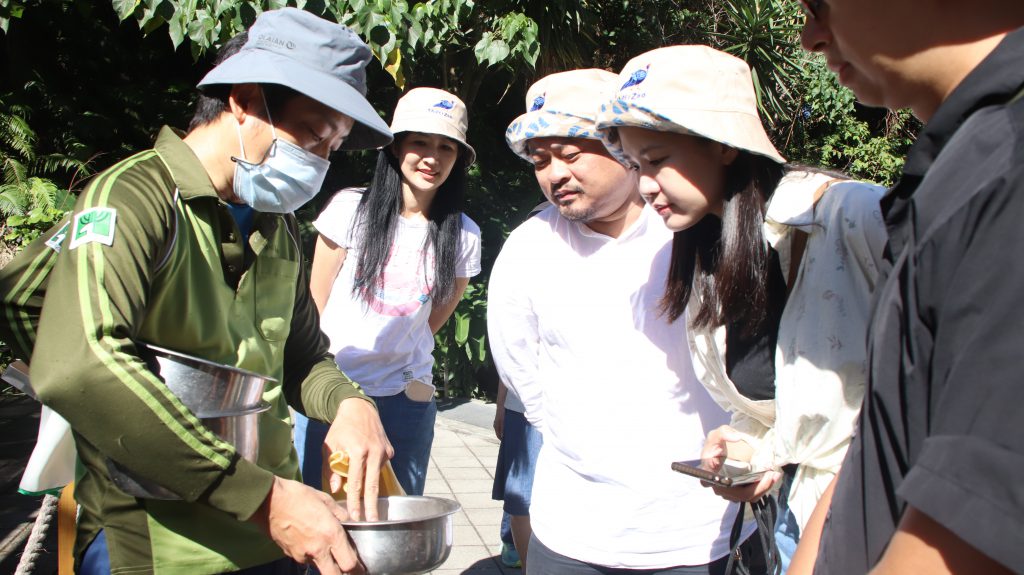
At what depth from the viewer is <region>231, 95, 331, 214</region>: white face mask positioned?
1876 mm

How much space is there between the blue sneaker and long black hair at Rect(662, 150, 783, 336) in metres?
2.84

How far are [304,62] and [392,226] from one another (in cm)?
182

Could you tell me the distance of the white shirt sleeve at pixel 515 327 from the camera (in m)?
2.75

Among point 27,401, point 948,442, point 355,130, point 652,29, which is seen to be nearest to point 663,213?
point 355,130

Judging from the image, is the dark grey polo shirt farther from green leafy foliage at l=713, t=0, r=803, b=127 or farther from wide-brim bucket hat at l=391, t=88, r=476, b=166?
green leafy foliage at l=713, t=0, r=803, b=127

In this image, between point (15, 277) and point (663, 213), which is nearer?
point (15, 277)

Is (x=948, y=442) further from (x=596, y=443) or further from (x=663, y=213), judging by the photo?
(x=596, y=443)

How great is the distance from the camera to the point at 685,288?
7.02ft

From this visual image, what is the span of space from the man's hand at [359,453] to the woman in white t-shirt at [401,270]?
1389mm

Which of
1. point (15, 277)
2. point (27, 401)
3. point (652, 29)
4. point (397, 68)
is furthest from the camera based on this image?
point (652, 29)

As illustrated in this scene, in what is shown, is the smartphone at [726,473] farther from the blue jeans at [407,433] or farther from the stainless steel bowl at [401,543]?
the blue jeans at [407,433]

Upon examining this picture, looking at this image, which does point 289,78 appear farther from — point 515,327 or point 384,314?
point 384,314

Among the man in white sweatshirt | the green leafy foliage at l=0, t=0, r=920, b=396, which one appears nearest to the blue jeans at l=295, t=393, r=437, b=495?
the man in white sweatshirt

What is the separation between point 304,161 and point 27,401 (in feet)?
23.4
